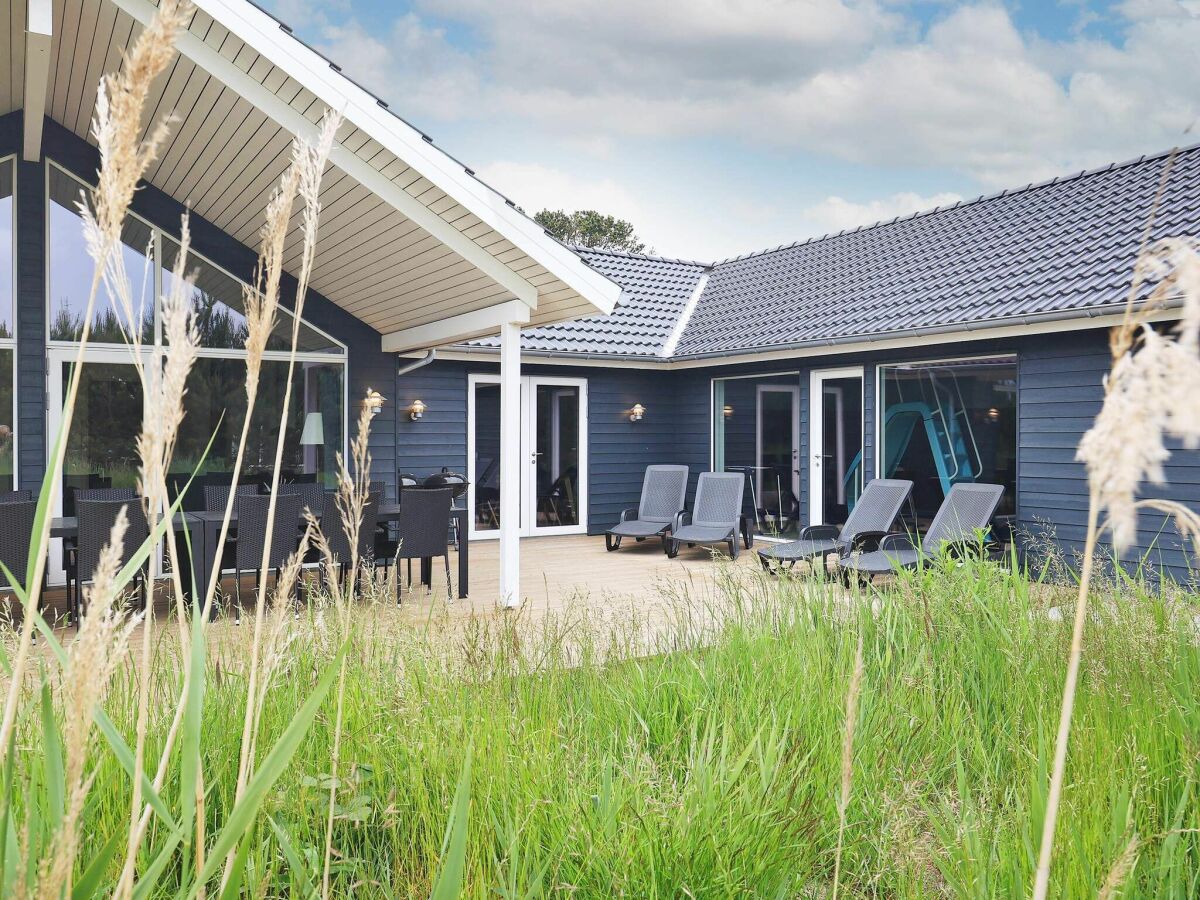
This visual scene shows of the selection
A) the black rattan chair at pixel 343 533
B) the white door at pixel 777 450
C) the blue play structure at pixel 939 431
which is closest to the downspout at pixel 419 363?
the black rattan chair at pixel 343 533

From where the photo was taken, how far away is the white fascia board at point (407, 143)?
5895 millimetres

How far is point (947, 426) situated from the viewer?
996cm

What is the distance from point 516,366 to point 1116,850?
237 inches

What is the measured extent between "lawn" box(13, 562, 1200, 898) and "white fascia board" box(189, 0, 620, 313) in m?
3.81

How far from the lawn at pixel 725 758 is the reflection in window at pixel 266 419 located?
243 inches

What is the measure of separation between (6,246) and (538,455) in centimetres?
661

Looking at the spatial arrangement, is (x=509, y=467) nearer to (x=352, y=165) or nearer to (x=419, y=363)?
(x=352, y=165)

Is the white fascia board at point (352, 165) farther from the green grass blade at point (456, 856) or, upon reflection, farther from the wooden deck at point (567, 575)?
the green grass blade at point (456, 856)

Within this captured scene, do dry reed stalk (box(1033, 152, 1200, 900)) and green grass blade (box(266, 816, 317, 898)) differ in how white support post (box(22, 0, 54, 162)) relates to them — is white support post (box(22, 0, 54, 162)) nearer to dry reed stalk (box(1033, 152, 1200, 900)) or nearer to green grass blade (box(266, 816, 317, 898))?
green grass blade (box(266, 816, 317, 898))

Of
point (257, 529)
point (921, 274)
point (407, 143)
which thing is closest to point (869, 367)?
point (921, 274)

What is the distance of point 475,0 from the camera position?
94.6 feet

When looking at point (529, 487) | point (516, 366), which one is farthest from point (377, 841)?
point (529, 487)

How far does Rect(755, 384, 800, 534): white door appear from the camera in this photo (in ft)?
39.1

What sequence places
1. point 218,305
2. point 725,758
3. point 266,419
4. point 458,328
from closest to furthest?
1. point 725,758
2. point 458,328
3. point 218,305
4. point 266,419
